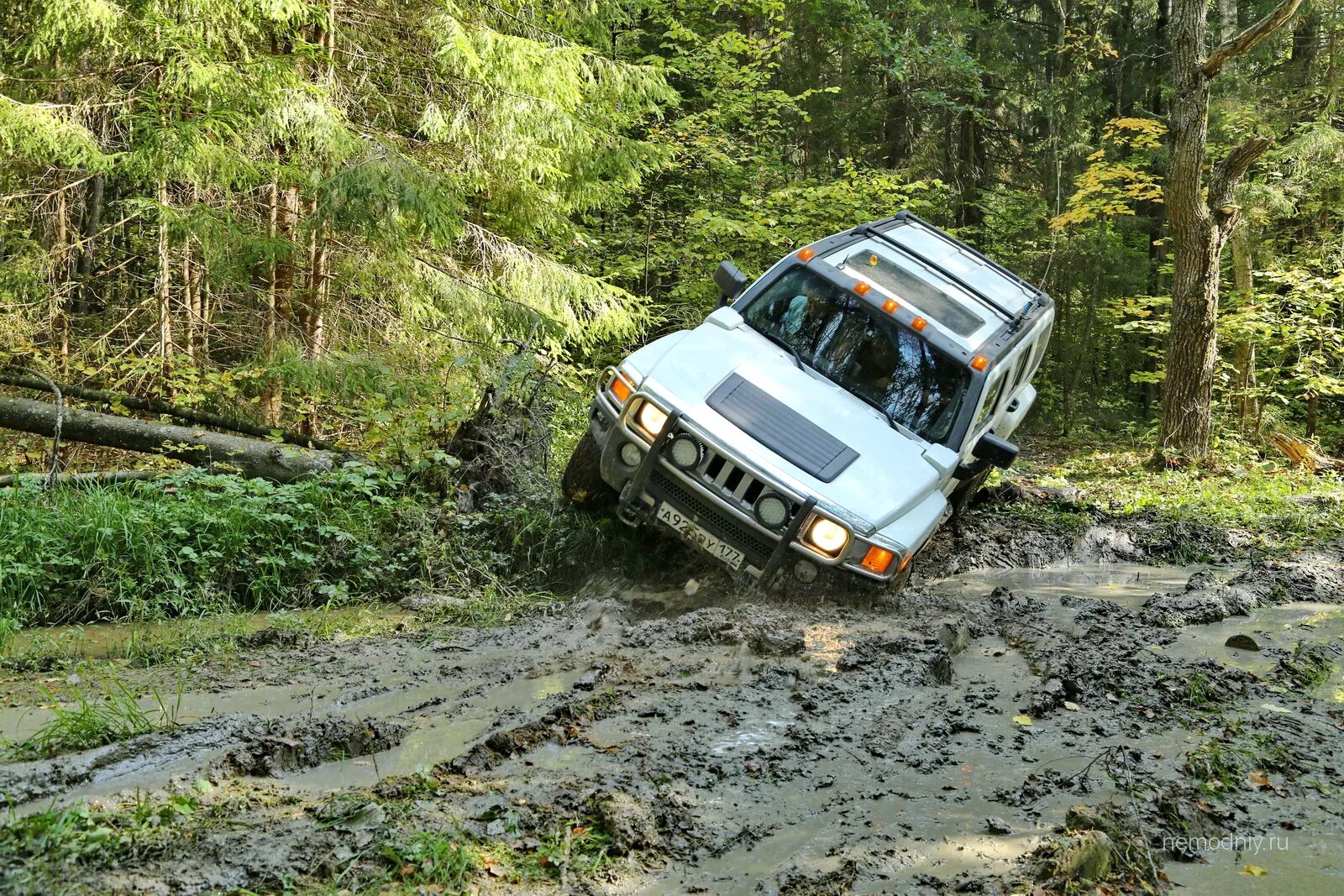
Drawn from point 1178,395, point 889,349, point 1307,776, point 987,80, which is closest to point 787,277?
point 889,349

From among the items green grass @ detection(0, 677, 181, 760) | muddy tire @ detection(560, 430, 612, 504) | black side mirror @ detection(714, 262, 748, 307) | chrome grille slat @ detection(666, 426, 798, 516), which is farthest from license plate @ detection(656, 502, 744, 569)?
green grass @ detection(0, 677, 181, 760)

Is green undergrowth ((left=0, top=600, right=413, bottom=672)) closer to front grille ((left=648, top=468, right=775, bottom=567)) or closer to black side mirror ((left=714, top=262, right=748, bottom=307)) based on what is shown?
front grille ((left=648, top=468, right=775, bottom=567))

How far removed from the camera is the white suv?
5.41 m

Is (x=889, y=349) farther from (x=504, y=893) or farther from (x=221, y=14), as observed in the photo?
(x=221, y=14)

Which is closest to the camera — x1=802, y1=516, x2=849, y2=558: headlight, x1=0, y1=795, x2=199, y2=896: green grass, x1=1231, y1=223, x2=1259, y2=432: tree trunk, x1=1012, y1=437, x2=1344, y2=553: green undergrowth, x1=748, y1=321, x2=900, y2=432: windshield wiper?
x1=0, y1=795, x2=199, y2=896: green grass

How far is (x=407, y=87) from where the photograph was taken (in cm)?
1077

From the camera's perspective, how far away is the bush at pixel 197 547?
18.1 ft

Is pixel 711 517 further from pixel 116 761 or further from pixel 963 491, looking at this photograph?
pixel 116 761

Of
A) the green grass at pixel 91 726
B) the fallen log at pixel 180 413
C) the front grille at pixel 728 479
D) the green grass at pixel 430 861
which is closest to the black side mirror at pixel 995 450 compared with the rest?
the front grille at pixel 728 479

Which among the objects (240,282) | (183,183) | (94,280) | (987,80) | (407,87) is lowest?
(94,280)

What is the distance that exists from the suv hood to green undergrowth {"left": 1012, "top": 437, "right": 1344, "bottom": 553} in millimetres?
4281

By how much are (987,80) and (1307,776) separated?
70.4 feet

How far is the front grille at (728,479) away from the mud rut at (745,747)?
0.62 meters

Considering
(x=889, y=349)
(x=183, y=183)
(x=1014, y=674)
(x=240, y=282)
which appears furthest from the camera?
(x=183, y=183)
